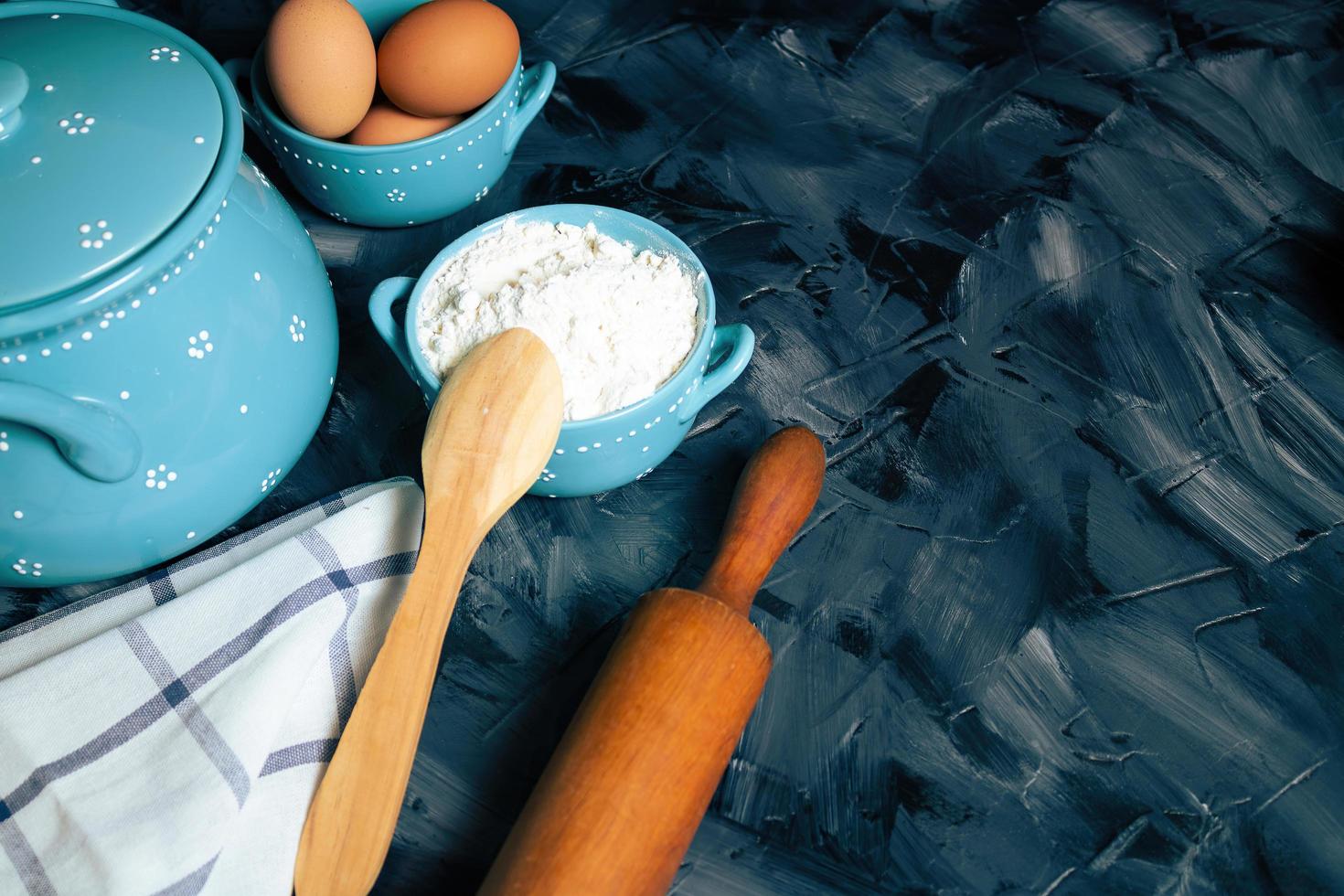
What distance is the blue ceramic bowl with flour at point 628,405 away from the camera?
58 cm

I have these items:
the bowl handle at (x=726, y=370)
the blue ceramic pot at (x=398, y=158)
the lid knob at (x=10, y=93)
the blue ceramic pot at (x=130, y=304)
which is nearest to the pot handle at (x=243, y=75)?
the blue ceramic pot at (x=398, y=158)

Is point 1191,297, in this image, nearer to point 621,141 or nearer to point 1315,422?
point 1315,422

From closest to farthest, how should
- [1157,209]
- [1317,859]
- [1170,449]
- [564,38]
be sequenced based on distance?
[1317,859]
[1170,449]
[1157,209]
[564,38]

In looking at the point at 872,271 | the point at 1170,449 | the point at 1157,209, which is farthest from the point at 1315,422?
the point at 872,271

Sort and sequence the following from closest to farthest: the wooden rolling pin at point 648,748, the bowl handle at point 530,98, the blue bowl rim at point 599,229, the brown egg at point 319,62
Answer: the wooden rolling pin at point 648,748, the blue bowl rim at point 599,229, the brown egg at point 319,62, the bowl handle at point 530,98

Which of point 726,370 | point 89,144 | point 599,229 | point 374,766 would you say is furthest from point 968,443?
point 89,144

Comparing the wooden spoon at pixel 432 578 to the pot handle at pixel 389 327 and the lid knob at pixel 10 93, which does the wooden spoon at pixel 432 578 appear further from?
the lid knob at pixel 10 93

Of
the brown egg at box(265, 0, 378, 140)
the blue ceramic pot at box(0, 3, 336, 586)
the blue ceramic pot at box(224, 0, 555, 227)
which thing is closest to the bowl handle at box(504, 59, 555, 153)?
the blue ceramic pot at box(224, 0, 555, 227)

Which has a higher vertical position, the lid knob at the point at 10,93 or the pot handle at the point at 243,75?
the lid knob at the point at 10,93

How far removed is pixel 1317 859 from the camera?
0.53 metres

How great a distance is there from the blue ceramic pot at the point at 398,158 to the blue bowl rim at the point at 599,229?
111mm

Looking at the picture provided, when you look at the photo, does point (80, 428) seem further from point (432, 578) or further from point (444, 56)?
point (444, 56)

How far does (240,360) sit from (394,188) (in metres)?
0.23

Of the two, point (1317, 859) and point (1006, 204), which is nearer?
point (1317, 859)
